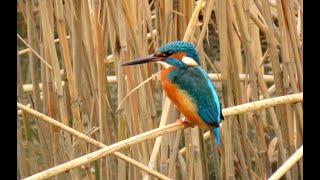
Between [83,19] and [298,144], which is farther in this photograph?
[298,144]

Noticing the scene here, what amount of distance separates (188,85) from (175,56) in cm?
15

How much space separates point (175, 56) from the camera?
301 centimetres

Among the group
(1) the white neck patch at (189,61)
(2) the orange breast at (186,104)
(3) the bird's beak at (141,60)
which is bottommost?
(2) the orange breast at (186,104)

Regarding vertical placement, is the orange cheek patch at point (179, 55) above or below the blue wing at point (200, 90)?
above

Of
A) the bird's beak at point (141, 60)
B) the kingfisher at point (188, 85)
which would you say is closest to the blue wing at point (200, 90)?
the kingfisher at point (188, 85)

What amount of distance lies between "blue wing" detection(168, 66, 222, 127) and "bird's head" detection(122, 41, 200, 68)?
0.03m

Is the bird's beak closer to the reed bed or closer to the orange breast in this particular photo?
the reed bed

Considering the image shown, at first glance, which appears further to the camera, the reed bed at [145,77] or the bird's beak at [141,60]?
the reed bed at [145,77]

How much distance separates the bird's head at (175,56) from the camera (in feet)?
9.48

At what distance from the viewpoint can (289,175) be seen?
11.0 ft

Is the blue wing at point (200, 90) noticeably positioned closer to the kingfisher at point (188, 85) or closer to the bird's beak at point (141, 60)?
the kingfisher at point (188, 85)
